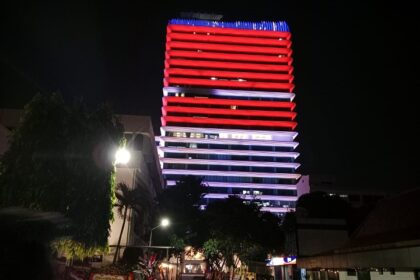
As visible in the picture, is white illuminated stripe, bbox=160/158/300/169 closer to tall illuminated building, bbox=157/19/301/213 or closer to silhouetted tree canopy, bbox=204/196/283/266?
tall illuminated building, bbox=157/19/301/213

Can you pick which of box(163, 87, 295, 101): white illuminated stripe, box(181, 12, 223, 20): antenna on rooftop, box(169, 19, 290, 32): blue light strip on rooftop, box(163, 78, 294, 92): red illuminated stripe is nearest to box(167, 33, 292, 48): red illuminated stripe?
box(169, 19, 290, 32): blue light strip on rooftop

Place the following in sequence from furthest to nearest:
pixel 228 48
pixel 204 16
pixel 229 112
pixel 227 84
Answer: pixel 204 16 < pixel 228 48 < pixel 227 84 < pixel 229 112

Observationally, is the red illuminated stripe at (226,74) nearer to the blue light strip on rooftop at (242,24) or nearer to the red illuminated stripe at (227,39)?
the red illuminated stripe at (227,39)

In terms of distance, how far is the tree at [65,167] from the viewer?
19047 millimetres

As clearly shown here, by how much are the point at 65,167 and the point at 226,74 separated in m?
129

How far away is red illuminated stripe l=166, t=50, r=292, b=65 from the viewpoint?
14675 centimetres

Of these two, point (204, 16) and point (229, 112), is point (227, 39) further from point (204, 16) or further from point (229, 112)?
point (229, 112)

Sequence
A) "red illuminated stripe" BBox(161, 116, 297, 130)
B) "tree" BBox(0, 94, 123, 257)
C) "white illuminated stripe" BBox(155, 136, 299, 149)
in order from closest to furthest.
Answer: "tree" BBox(0, 94, 123, 257)
"white illuminated stripe" BBox(155, 136, 299, 149)
"red illuminated stripe" BBox(161, 116, 297, 130)

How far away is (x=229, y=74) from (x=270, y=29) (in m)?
29.2

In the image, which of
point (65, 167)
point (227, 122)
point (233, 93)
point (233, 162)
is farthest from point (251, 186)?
point (65, 167)

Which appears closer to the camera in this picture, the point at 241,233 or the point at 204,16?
the point at 241,233

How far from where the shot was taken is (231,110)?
450ft

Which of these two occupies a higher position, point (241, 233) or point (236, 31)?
point (236, 31)

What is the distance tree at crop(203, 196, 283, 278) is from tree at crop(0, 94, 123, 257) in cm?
2597
